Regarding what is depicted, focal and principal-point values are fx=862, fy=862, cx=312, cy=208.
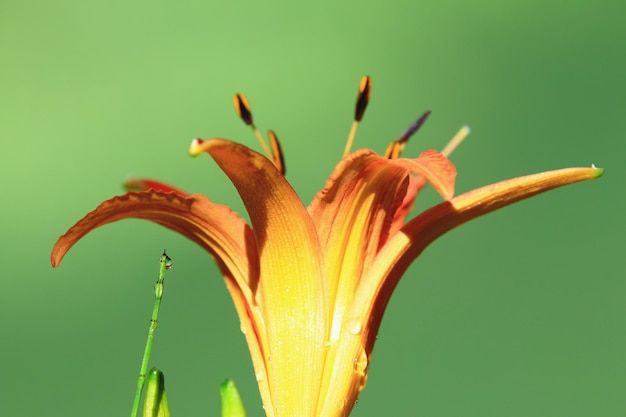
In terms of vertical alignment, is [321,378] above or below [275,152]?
below

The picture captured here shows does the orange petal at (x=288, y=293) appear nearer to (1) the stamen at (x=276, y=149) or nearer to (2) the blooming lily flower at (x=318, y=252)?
(2) the blooming lily flower at (x=318, y=252)

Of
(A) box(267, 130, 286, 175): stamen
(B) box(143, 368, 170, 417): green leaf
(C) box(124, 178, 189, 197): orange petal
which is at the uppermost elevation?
(A) box(267, 130, 286, 175): stamen

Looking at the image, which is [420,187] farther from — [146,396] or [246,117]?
[146,396]

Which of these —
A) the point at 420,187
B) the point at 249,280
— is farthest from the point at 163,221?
the point at 420,187

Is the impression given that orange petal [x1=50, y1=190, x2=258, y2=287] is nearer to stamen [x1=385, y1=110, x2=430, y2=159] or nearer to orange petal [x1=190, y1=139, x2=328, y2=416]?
orange petal [x1=190, y1=139, x2=328, y2=416]

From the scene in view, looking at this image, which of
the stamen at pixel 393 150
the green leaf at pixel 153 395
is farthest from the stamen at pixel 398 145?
the green leaf at pixel 153 395

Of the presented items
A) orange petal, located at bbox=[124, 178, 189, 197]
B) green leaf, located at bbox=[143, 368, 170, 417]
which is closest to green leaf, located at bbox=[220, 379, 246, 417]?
green leaf, located at bbox=[143, 368, 170, 417]

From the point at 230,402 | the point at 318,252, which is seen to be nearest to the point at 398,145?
the point at 318,252

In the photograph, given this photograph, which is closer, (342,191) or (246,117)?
(342,191)
